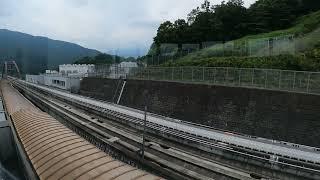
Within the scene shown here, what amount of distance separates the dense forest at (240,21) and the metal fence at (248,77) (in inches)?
989

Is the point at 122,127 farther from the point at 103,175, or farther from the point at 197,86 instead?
the point at 103,175

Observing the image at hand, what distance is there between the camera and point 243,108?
26.1 meters

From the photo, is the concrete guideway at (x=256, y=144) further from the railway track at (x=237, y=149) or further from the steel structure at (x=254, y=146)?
the railway track at (x=237, y=149)

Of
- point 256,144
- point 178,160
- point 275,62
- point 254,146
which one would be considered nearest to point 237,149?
point 254,146

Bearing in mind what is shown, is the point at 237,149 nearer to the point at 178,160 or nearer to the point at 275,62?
the point at 178,160

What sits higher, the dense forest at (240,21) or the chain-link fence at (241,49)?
the dense forest at (240,21)

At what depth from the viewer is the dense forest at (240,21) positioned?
201ft

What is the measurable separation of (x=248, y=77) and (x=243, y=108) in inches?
182

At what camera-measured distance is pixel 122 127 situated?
2567 cm

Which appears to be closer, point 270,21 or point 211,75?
point 211,75

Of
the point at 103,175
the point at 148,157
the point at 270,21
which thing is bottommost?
the point at 148,157

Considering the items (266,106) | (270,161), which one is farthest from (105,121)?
(270,161)

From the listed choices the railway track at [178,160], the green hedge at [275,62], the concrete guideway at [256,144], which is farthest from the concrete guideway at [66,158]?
the green hedge at [275,62]

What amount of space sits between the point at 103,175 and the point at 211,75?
23926mm
